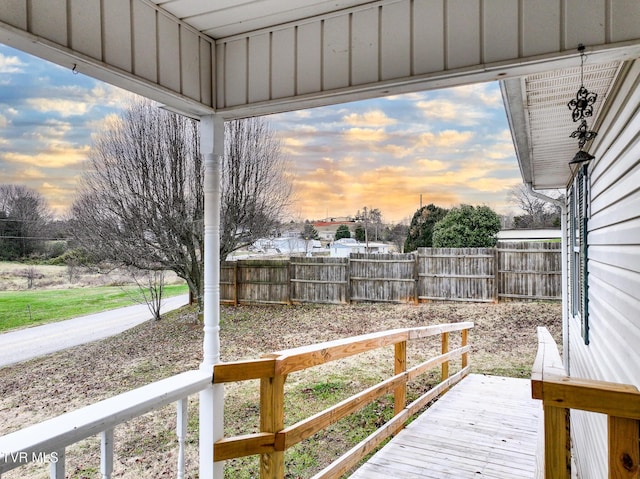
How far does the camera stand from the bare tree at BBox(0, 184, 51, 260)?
485 cm

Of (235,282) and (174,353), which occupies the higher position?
(235,282)

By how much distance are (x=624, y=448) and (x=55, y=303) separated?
7.21m

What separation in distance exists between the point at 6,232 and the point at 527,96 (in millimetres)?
5468

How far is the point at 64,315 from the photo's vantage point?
21.9 feet

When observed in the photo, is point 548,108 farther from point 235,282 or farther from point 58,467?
point 235,282

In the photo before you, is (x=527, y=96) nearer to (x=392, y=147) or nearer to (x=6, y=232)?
(x=6, y=232)

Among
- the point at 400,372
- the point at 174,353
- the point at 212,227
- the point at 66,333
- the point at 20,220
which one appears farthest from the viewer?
the point at 66,333

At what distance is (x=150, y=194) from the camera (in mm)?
7039

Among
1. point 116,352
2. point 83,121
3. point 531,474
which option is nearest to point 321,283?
point 116,352

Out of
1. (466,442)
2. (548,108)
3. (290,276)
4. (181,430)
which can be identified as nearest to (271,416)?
(181,430)

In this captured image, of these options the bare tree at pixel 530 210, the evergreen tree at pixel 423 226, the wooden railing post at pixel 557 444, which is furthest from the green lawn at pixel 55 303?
the bare tree at pixel 530 210

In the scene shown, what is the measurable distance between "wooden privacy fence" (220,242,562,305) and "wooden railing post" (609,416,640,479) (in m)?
7.90

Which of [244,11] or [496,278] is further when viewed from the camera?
[496,278]

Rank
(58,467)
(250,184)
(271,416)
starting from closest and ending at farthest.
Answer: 1. (58,467)
2. (271,416)
3. (250,184)
